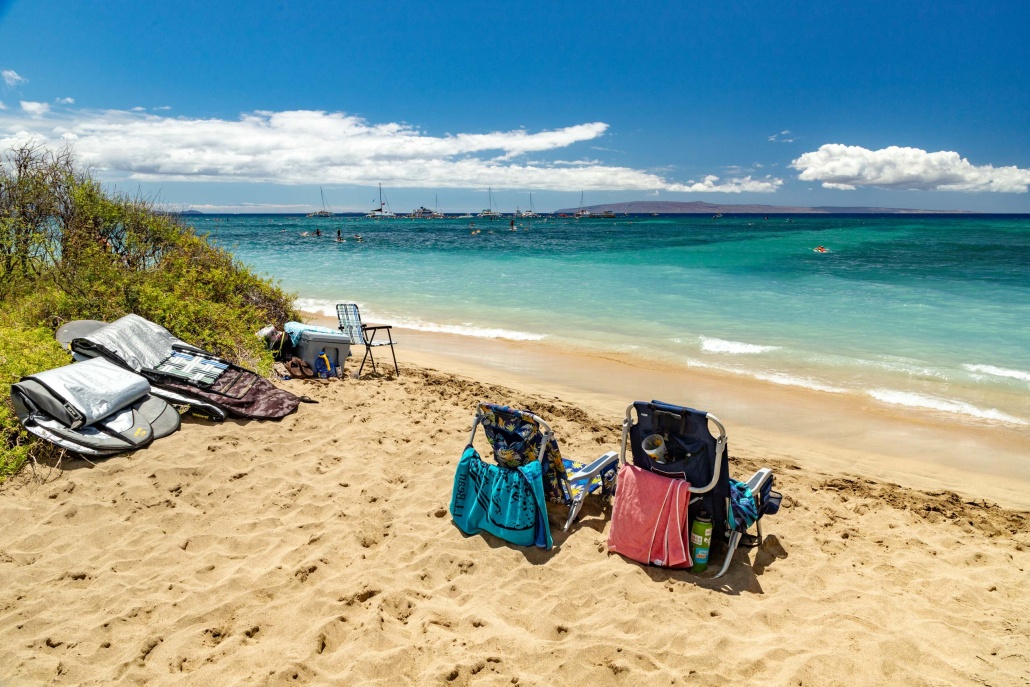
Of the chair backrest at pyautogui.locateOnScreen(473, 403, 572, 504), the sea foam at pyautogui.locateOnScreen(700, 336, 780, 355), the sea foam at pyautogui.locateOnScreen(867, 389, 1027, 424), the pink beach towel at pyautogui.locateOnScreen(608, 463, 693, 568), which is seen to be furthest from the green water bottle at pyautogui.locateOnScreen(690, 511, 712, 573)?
the sea foam at pyautogui.locateOnScreen(700, 336, 780, 355)

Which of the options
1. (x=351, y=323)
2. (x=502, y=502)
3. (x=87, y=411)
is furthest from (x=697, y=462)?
(x=351, y=323)

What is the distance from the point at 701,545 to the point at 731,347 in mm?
8522

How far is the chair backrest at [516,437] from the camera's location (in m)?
4.41

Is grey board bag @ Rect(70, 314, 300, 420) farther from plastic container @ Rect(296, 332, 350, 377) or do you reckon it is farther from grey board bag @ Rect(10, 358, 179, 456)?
plastic container @ Rect(296, 332, 350, 377)

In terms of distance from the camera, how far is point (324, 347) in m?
8.10

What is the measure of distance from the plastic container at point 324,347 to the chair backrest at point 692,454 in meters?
5.28

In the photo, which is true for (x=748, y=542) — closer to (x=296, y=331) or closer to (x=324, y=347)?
(x=324, y=347)

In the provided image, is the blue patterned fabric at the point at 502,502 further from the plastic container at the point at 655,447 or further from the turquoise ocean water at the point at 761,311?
the turquoise ocean water at the point at 761,311

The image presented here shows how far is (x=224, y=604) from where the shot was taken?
3551mm

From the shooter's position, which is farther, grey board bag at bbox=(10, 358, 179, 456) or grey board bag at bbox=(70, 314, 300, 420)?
grey board bag at bbox=(70, 314, 300, 420)

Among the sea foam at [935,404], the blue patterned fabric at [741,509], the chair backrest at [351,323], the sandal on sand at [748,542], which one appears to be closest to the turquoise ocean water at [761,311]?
the sea foam at [935,404]

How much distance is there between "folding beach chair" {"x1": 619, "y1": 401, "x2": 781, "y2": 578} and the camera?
3.98m

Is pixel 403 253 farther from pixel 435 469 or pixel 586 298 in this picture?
pixel 435 469

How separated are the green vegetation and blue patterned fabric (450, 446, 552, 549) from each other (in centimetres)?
436
